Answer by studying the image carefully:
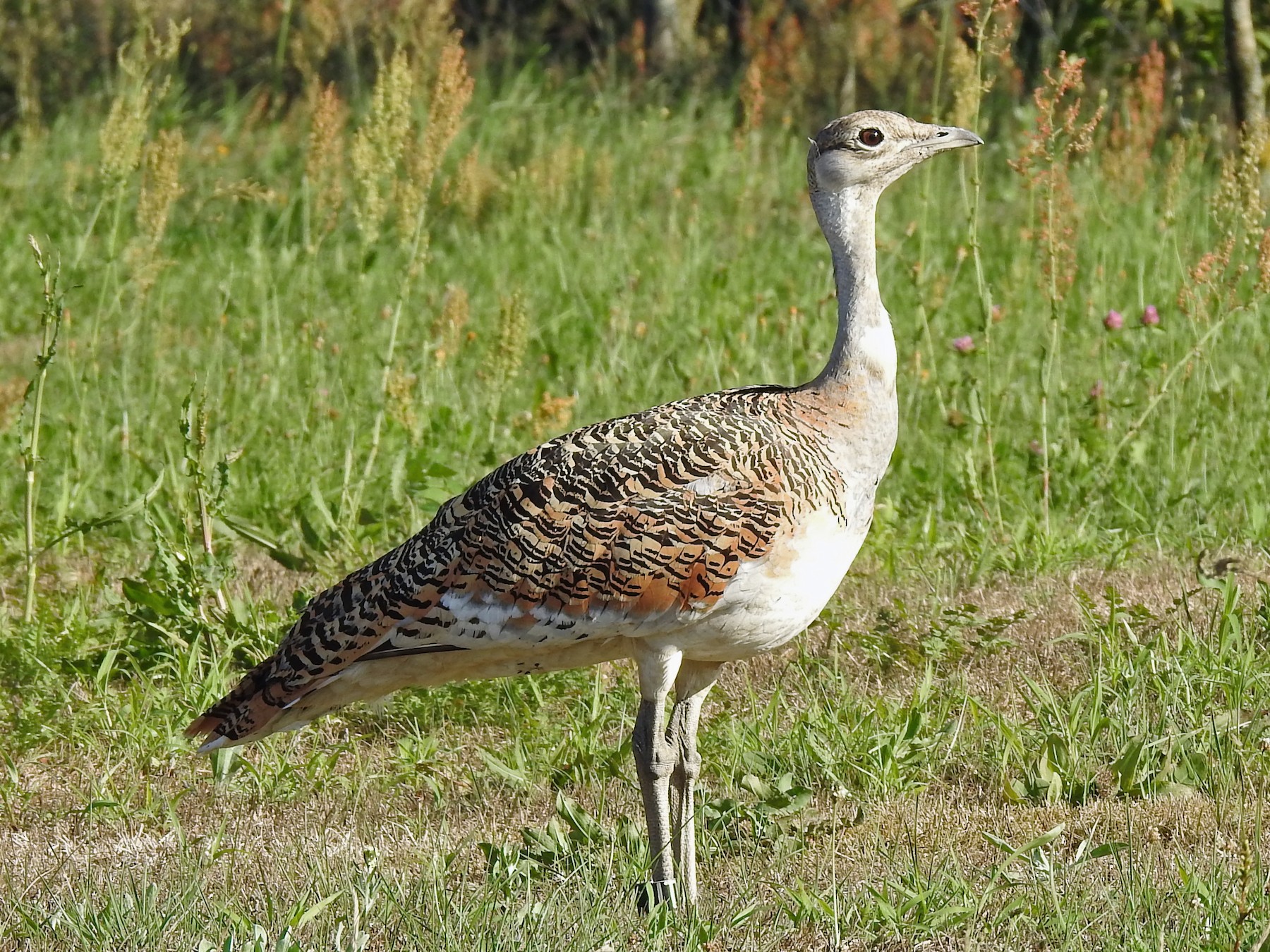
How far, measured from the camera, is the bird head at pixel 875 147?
3.91 m

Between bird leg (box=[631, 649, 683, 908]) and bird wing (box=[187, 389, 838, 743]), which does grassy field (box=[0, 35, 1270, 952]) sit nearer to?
bird leg (box=[631, 649, 683, 908])

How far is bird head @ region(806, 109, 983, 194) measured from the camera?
391cm

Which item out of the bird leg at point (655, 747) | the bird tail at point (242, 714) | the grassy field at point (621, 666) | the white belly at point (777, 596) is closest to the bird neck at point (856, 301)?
the white belly at point (777, 596)

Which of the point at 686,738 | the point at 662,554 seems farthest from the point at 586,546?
the point at 686,738

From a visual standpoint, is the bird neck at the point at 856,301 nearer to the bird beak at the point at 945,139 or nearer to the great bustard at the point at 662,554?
the great bustard at the point at 662,554

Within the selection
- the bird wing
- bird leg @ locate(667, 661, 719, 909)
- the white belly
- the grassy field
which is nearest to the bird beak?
the bird wing

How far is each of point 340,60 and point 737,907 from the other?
34.1 feet

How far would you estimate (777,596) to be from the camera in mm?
3605

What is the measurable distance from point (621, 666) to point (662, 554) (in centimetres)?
139

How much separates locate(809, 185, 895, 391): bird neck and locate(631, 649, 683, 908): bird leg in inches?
30.0

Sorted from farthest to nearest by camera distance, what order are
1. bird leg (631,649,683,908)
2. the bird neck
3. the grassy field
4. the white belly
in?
the bird neck → bird leg (631,649,683,908) → the white belly → the grassy field

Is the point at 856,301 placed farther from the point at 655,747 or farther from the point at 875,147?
the point at 655,747

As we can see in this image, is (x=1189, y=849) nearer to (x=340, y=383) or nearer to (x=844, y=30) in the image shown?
(x=340, y=383)

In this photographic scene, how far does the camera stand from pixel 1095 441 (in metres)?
5.89
